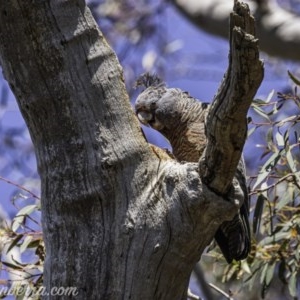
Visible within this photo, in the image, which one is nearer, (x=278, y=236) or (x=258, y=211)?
(x=258, y=211)

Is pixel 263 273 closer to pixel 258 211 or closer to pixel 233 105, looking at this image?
pixel 258 211

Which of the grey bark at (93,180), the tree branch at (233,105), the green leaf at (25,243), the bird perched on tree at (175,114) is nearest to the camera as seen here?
the tree branch at (233,105)

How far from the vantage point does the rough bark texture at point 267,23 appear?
3.49 meters

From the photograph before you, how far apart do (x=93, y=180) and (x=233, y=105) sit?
37 cm

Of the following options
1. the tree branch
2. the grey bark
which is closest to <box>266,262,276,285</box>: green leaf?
the grey bark

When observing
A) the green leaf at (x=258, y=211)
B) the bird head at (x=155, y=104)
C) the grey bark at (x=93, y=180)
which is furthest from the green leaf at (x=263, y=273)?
the grey bark at (x=93, y=180)

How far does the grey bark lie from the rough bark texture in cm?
185

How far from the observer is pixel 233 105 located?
157cm

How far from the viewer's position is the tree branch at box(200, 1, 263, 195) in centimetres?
146

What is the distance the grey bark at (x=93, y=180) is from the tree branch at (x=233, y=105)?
52 millimetres

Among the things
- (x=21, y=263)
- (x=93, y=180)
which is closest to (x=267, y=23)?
(x=21, y=263)

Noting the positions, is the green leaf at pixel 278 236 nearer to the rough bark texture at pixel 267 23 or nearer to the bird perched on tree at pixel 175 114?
the bird perched on tree at pixel 175 114

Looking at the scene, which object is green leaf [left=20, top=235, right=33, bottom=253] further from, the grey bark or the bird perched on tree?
the grey bark

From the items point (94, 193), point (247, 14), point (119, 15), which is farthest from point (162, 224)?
point (119, 15)
